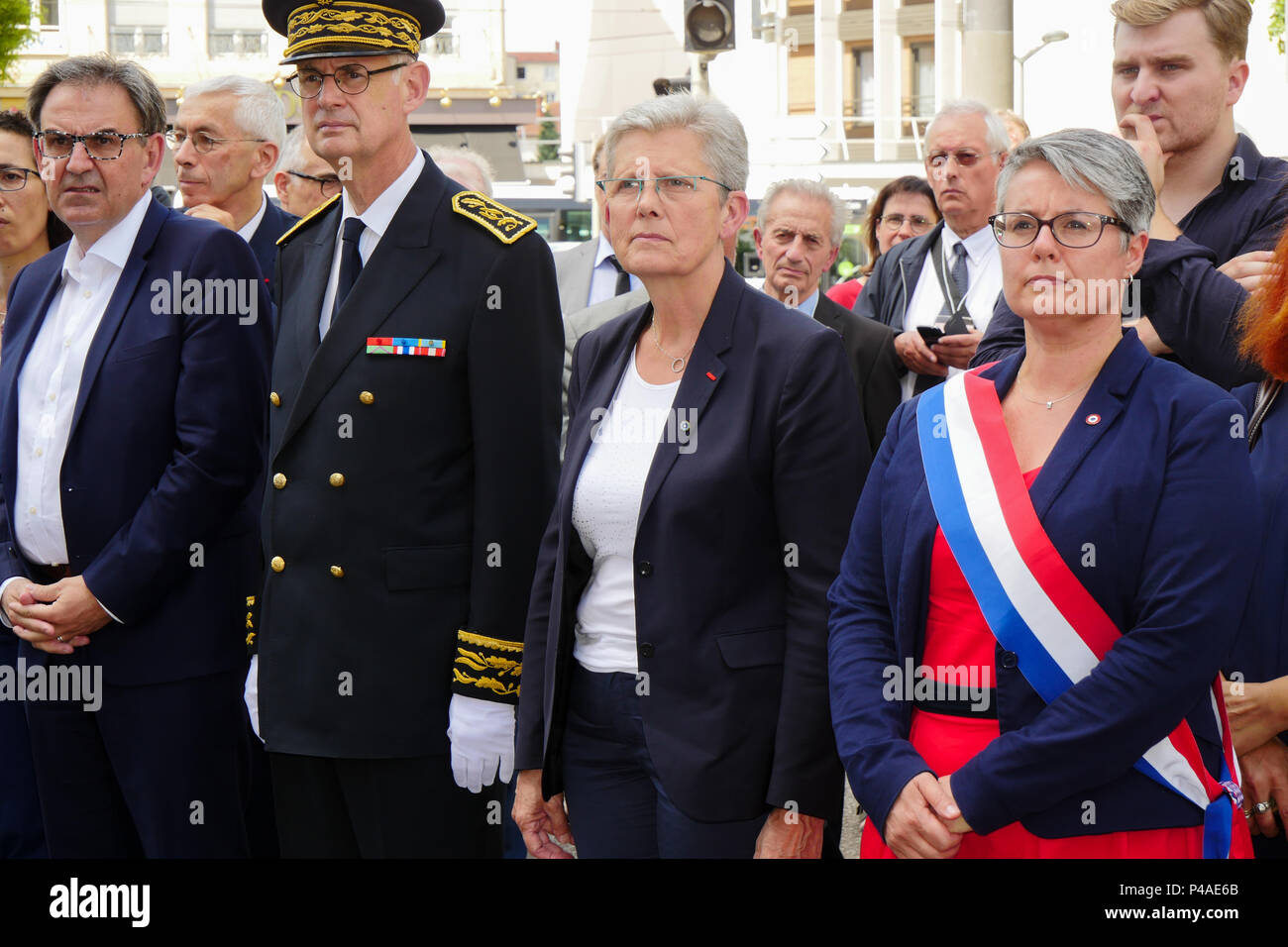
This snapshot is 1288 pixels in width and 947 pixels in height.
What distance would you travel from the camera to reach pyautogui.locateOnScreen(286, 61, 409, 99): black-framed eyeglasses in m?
3.18

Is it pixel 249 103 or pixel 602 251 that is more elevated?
pixel 249 103

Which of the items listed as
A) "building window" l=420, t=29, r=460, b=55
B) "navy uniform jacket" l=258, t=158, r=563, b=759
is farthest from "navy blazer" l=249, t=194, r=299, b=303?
"building window" l=420, t=29, r=460, b=55

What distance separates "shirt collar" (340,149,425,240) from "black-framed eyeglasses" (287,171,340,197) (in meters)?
2.61

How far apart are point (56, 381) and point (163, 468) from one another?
0.35 meters

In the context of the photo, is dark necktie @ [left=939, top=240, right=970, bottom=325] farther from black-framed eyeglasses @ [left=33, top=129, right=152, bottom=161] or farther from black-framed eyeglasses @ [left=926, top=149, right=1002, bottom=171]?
black-framed eyeglasses @ [left=33, top=129, right=152, bottom=161]

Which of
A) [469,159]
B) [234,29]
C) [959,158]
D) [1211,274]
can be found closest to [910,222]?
[959,158]

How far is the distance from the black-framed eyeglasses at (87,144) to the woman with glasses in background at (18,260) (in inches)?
33.3

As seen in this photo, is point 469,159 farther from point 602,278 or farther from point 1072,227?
point 1072,227

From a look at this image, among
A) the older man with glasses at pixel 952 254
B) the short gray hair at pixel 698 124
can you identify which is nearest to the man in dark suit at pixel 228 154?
the older man with glasses at pixel 952 254

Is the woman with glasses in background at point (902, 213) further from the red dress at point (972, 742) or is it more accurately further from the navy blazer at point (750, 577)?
the red dress at point (972, 742)

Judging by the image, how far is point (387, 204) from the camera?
3.23 meters

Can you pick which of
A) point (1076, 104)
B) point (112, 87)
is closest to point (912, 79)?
point (1076, 104)
